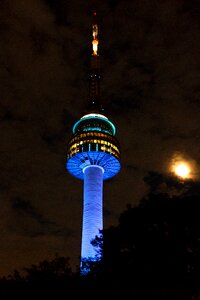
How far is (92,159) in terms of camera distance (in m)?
104

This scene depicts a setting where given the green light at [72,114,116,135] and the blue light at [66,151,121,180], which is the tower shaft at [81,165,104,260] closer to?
the blue light at [66,151,121,180]

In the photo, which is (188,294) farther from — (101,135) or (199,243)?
(101,135)

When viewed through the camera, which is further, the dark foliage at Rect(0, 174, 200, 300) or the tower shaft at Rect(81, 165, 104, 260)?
the tower shaft at Rect(81, 165, 104, 260)

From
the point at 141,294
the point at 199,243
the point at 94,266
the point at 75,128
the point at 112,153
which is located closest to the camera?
the point at 141,294

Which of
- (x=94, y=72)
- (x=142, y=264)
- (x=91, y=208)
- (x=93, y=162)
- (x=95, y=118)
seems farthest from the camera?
(x=94, y=72)

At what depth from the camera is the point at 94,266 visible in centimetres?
4178

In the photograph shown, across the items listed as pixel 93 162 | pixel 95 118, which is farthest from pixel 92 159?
pixel 95 118

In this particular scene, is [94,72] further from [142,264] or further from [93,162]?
[142,264]

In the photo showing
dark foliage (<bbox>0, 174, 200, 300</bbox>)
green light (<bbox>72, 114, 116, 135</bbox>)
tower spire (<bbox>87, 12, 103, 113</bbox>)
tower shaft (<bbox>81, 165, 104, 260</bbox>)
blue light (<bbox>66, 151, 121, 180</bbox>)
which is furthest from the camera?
tower spire (<bbox>87, 12, 103, 113</bbox>)

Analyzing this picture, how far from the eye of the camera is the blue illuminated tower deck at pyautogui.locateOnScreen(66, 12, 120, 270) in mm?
97062

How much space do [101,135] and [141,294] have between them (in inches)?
2850

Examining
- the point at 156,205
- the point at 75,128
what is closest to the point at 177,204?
the point at 156,205

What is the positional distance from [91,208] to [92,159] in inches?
561

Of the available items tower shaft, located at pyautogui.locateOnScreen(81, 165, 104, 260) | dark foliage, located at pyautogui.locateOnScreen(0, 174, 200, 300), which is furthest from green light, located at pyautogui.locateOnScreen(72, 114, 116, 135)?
dark foliage, located at pyautogui.locateOnScreen(0, 174, 200, 300)
